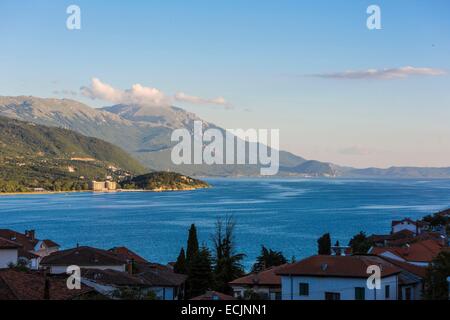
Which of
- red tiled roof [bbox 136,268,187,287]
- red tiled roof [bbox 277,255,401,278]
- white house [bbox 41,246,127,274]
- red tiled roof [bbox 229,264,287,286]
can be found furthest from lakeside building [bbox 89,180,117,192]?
red tiled roof [bbox 277,255,401,278]

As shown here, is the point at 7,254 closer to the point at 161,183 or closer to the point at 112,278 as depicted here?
the point at 112,278

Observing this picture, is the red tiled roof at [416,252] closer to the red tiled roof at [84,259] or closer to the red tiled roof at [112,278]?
the red tiled roof at [112,278]

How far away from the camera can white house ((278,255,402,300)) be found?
47.9ft

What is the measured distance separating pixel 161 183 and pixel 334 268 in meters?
162

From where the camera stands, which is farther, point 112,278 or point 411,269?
point 411,269

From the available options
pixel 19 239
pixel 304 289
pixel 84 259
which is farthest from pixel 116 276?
pixel 19 239

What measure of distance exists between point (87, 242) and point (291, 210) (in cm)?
4049

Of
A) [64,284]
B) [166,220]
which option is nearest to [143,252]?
[166,220]

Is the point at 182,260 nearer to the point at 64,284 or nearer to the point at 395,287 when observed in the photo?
the point at 395,287

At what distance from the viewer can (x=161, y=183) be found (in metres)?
176

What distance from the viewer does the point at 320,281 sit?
589 inches

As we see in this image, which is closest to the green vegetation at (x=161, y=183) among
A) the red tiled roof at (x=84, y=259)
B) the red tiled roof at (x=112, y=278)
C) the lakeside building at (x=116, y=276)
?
the red tiled roof at (x=84, y=259)

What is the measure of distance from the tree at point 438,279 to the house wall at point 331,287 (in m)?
0.78

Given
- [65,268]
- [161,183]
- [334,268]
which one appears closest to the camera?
[334,268]
